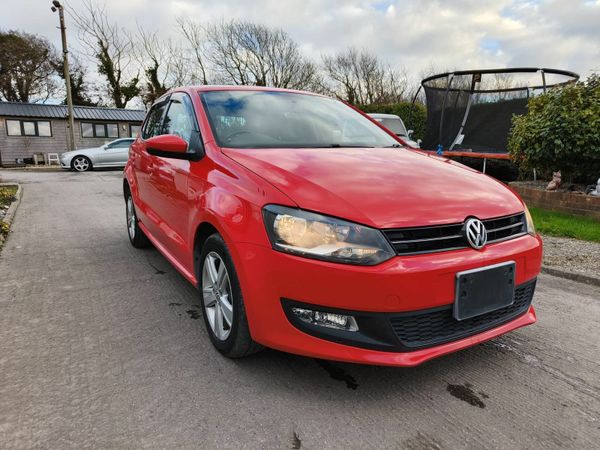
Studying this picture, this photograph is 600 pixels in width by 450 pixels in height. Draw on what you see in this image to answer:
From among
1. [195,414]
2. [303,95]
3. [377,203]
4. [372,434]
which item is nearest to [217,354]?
[195,414]

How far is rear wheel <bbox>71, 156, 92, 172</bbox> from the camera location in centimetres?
1769

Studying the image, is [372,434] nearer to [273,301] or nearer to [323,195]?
[273,301]

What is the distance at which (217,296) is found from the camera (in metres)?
2.51

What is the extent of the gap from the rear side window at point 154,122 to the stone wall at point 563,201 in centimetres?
573

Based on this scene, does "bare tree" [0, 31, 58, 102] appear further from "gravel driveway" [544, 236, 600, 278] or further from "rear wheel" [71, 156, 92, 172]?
"gravel driveway" [544, 236, 600, 278]

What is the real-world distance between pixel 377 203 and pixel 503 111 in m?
10.6

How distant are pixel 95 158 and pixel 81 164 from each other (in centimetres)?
59

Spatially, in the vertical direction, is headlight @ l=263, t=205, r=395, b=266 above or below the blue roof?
below

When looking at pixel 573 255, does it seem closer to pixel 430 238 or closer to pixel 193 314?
pixel 430 238

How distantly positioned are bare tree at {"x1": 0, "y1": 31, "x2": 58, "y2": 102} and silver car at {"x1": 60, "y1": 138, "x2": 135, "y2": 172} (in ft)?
65.8

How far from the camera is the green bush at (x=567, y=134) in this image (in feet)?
20.2

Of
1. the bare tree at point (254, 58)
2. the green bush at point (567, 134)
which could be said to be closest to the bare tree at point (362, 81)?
the bare tree at point (254, 58)

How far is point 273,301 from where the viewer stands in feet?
6.66

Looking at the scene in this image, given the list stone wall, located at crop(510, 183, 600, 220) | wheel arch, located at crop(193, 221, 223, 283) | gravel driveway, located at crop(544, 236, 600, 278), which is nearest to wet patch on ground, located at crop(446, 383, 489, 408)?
wheel arch, located at crop(193, 221, 223, 283)
